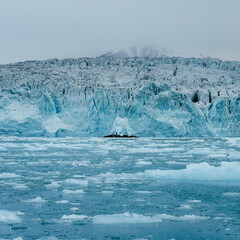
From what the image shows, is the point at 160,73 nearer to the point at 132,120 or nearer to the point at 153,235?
the point at 132,120

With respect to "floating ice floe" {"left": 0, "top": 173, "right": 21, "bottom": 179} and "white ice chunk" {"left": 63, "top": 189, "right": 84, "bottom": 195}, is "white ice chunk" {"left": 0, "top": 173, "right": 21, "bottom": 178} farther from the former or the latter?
"white ice chunk" {"left": 63, "top": 189, "right": 84, "bottom": 195}

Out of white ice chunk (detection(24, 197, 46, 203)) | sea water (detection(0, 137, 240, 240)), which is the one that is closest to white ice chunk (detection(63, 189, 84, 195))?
sea water (detection(0, 137, 240, 240))

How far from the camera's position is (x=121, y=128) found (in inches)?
1195

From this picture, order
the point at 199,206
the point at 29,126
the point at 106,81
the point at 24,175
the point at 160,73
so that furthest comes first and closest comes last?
the point at 160,73
the point at 106,81
the point at 29,126
the point at 24,175
the point at 199,206

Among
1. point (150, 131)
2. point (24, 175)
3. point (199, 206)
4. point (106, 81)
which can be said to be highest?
point (106, 81)

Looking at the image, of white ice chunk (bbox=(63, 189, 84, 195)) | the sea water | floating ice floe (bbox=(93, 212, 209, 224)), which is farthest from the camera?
white ice chunk (bbox=(63, 189, 84, 195))

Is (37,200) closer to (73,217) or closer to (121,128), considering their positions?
(73,217)

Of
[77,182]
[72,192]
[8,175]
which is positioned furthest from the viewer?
[8,175]

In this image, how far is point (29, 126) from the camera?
31156 millimetres

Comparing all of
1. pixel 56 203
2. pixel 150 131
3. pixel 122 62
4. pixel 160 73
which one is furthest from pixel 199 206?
pixel 122 62

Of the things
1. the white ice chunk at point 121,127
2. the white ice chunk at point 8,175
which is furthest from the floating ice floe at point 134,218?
the white ice chunk at point 121,127

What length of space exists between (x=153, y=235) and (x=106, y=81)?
3713 centimetres

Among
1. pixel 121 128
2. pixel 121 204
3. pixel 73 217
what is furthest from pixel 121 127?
pixel 73 217

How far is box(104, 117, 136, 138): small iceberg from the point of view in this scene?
3020 centimetres
